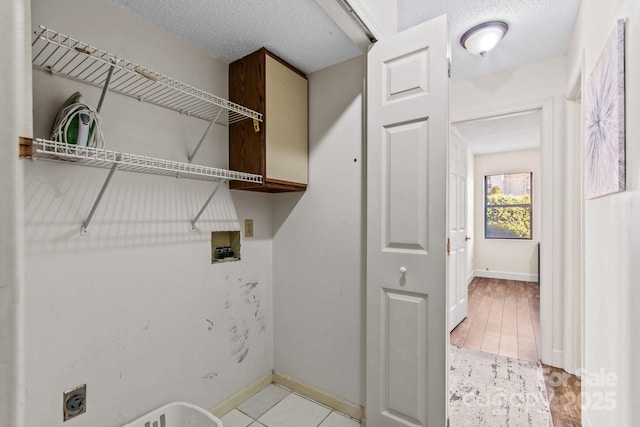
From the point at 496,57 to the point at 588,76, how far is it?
0.86m

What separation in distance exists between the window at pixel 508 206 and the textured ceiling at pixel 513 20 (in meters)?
3.79

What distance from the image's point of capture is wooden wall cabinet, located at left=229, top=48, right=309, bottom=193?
1.69m

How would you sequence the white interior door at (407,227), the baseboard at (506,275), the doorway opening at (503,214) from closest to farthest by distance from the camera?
1. the white interior door at (407,227)
2. the doorway opening at (503,214)
3. the baseboard at (506,275)

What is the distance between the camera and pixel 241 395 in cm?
187

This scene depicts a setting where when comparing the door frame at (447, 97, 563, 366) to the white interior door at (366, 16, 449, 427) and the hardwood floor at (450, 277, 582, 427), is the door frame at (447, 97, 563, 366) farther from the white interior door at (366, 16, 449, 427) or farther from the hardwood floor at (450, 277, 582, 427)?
the white interior door at (366, 16, 449, 427)

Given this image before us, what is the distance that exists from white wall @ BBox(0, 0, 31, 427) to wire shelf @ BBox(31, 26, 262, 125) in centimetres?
96

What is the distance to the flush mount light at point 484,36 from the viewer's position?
186 cm

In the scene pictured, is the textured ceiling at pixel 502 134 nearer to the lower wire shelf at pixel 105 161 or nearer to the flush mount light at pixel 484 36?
the flush mount light at pixel 484 36

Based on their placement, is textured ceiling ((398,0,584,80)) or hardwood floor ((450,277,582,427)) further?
hardwood floor ((450,277,582,427))

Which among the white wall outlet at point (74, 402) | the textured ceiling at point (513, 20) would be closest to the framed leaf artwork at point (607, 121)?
the textured ceiling at point (513, 20)

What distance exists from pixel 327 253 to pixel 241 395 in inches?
40.2

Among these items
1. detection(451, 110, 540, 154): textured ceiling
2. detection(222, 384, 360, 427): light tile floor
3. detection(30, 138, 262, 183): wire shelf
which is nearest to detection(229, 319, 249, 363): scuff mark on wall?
detection(222, 384, 360, 427): light tile floor

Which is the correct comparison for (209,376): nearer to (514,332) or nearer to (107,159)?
(107,159)

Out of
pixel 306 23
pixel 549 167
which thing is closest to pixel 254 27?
pixel 306 23
